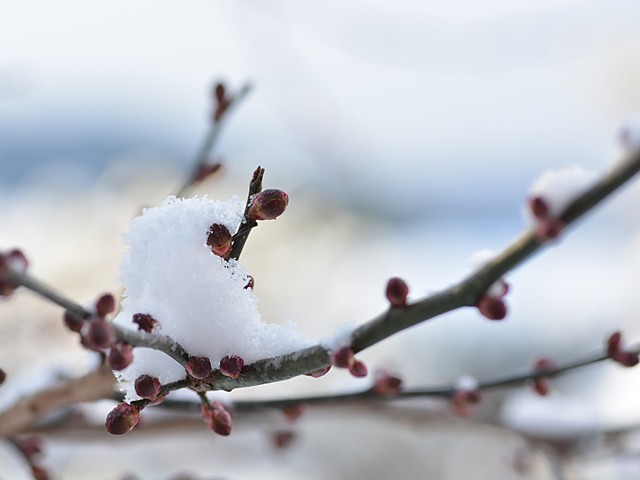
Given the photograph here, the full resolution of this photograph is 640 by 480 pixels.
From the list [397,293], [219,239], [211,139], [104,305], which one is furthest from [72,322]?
[211,139]

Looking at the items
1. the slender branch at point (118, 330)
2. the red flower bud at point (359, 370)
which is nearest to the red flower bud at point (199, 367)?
the slender branch at point (118, 330)

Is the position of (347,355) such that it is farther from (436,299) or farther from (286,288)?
(286,288)

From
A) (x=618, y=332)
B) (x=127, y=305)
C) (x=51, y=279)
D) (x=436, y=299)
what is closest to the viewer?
(x=436, y=299)

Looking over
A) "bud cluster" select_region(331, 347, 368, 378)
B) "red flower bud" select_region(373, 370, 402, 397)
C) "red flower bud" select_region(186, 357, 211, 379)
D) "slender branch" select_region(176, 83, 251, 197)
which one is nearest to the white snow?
"bud cluster" select_region(331, 347, 368, 378)

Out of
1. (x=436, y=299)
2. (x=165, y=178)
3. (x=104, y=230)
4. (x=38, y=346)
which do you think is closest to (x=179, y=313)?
(x=436, y=299)

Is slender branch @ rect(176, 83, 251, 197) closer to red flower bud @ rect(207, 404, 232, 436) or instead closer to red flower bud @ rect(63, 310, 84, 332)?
red flower bud @ rect(63, 310, 84, 332)
